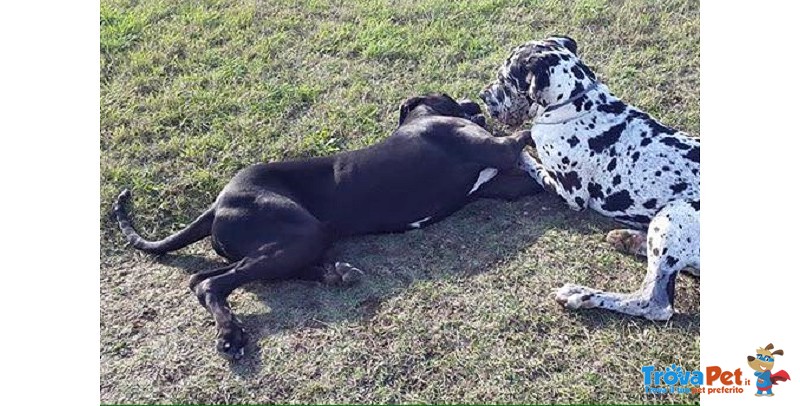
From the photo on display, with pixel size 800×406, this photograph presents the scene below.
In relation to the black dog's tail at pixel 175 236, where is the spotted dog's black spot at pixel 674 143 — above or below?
above

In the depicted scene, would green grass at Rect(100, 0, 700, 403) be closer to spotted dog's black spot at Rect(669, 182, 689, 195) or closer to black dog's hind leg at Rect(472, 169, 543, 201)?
black dog's hind leg at Rect(472, 169, 543, 201)

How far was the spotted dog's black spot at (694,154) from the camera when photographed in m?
5.44

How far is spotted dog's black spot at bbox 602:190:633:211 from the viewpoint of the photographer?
570cm

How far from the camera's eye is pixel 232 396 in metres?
4.80

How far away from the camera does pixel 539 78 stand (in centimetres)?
607

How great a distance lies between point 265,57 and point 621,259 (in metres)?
4.18

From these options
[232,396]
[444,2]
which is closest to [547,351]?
[232,396]

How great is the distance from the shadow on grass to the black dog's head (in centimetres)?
76

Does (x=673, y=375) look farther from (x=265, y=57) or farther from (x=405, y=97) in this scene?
(x=265, y=57)

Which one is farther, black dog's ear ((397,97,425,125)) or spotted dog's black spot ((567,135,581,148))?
black dog's ear ((397,97,425,125))
